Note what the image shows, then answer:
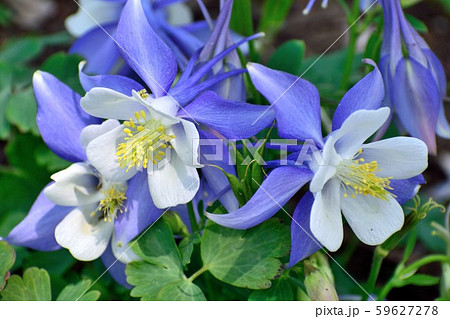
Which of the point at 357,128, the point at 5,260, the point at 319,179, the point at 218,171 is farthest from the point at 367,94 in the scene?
the point at 5,260

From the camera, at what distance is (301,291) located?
124 cm

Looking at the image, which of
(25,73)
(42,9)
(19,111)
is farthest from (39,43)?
(42,9)

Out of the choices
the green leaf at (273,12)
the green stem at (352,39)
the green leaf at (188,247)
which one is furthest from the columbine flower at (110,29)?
the green leaf at (188,247)

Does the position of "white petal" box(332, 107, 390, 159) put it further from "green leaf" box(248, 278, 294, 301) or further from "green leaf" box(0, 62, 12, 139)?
"green leaf" box(0, 62, 12, 139)

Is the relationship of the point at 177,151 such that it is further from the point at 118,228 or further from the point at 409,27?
the point at 409,27

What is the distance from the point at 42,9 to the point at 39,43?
28.8 inches

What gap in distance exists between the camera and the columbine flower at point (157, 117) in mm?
1091

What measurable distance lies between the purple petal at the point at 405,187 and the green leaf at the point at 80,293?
0.60m

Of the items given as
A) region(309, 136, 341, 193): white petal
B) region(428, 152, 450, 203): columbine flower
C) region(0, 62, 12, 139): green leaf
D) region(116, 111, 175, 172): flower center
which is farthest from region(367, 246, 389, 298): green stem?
region(0, 62, 12, 139): green leaf

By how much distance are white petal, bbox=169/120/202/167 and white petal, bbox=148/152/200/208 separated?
0.03 m

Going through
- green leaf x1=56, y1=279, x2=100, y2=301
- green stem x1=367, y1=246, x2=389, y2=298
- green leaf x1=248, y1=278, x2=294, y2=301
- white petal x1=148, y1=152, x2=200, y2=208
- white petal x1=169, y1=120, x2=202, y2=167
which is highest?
white petal x1=169, y1=120, x2=202, y2=167

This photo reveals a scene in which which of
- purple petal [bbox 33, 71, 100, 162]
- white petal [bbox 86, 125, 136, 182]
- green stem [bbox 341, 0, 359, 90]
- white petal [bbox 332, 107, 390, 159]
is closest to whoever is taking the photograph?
white petal [bbox 332, 107, 390, 159]

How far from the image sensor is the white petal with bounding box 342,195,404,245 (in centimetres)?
110

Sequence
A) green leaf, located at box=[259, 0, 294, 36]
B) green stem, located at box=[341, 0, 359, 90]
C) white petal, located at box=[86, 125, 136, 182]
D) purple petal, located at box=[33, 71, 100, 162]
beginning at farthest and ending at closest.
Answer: green leaf, located at box=[259, 0, 294, 36]
green stem, located at box=[341, 0, 359, 90]
purple petal, located at box=[33, 71, 100, 162]
white petal, located at box=[86, 125, 136, 182]
